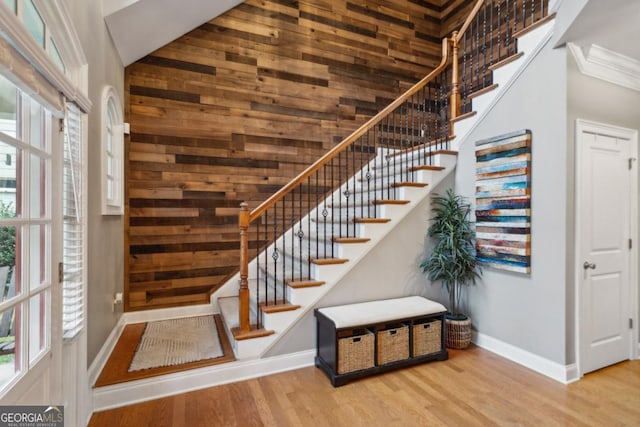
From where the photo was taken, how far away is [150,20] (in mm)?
2979

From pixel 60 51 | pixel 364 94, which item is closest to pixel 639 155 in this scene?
pixel 364 94

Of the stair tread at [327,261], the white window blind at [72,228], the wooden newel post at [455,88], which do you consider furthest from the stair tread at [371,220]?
the white window blind at [72,228]

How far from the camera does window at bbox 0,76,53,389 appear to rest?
4.17 feet

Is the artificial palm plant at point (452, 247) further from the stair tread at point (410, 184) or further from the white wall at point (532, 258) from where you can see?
the stair tread at point (410, 184)

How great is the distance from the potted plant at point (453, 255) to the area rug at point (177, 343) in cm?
223

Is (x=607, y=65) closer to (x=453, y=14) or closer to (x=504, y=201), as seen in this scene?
(x=504, y=201)

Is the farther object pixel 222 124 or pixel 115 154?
pixel 222 124

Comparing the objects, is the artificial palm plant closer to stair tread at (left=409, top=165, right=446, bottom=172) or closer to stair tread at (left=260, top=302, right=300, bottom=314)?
stair tread at (left=409, top=165, right=446, bottom=172)

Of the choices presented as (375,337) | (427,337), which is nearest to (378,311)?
(375,337)

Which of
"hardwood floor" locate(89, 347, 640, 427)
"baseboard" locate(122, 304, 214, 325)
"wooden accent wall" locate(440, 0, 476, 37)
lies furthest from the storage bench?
"wooden accent wall" locate(440, 0, 476, 37)

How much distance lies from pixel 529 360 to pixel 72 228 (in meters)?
3.65

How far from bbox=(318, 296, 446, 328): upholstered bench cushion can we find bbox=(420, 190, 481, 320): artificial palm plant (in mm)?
383

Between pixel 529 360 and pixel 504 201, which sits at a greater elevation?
pixel 504 201

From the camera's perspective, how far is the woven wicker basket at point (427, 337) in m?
2.78
